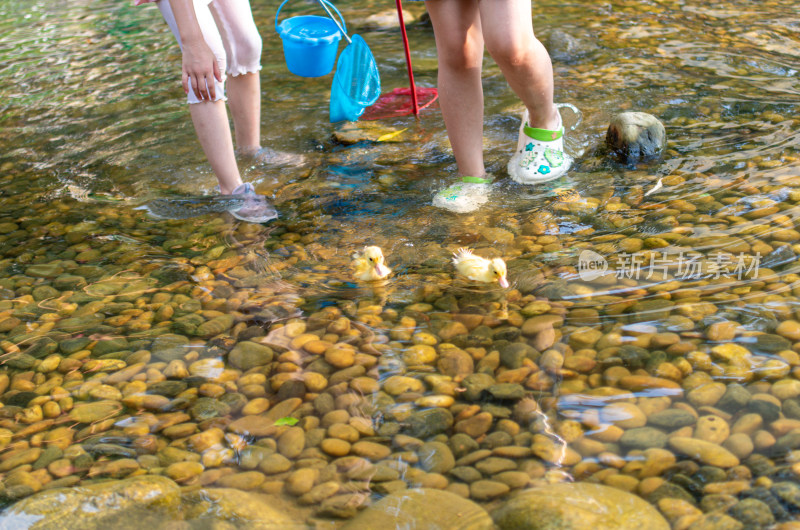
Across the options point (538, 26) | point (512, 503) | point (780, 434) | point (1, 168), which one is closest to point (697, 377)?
point (780, 434)

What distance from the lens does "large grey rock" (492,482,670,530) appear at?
4.79 ft

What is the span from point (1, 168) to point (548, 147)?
126 inches

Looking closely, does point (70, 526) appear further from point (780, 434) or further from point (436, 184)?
point (436, 184)

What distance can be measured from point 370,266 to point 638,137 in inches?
63.3

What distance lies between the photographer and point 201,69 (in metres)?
2.77

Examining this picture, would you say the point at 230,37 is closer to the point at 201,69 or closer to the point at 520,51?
the point at 201,69

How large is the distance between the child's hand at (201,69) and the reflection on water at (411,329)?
1.95ft

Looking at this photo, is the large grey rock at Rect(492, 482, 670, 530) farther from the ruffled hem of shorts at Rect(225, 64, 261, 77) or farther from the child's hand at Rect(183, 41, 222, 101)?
the ruffled hem of shorts at Rect(225, 64, 261, 77)

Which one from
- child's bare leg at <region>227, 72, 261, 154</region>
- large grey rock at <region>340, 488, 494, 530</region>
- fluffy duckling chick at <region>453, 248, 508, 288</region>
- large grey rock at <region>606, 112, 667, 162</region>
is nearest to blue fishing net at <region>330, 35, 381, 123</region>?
child's bare leg at <region>227, 72, 261, 154</region>

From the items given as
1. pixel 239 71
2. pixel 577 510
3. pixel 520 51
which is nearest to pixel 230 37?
pixel 239 71

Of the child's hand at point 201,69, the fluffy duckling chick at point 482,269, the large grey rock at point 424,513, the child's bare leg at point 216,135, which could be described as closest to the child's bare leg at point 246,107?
the child's bare leg at point 216,135

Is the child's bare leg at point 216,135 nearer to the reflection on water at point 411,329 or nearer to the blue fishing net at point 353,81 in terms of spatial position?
the reflection on water at point 411,329

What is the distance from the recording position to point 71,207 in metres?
3.39

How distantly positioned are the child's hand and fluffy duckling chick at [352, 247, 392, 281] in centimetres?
103
